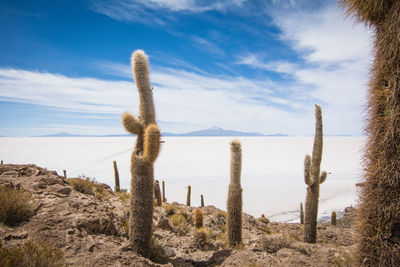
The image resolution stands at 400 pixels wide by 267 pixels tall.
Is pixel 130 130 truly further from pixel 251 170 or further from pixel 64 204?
pixel 251 170

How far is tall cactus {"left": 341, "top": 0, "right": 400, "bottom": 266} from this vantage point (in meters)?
2.75

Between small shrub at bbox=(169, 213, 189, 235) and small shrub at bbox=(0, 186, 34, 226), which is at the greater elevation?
small shrub at bbox=(0, 186, 34, 226)

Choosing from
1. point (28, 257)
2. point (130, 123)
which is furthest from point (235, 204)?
point (28, 257)

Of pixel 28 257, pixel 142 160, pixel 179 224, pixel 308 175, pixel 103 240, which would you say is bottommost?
pixel 179 224

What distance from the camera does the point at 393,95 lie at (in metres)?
2.74

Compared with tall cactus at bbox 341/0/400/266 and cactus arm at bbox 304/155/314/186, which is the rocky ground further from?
cactus arm at bbox 304/155/314/186

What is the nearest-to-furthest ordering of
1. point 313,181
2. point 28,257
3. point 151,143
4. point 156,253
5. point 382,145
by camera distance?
point 382,145 < point 28,257 < point 151,143 < point 156,253 < point 313,181

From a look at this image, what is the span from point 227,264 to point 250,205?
17772 mm

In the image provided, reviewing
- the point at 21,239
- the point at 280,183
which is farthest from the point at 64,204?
the point at 280,183

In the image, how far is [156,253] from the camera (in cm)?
526

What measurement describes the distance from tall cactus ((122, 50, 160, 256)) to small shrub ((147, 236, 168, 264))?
129 mm

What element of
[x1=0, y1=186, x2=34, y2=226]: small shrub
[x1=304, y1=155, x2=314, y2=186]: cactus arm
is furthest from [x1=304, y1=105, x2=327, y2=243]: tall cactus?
[x1=0, y1=186, x2=34, y2=226]: small shrub

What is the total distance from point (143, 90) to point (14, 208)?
3.77m

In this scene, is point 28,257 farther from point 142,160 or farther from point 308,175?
A: point 308,175
